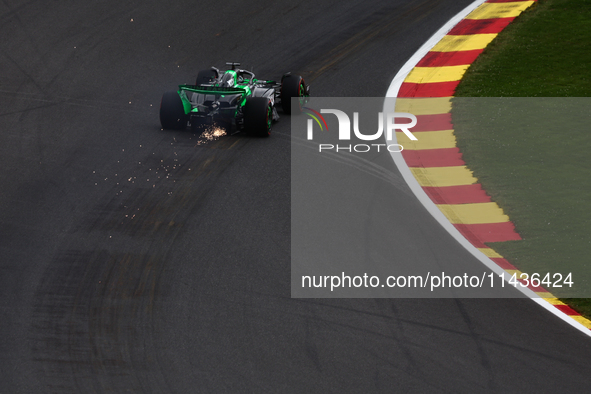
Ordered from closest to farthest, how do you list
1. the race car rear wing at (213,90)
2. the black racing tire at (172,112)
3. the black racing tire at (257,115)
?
the black racing tire at (257,115), the race car rear wing at (213,90), the black racing tire at (172,112)

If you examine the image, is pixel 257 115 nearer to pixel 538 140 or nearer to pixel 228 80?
pixel 228 80

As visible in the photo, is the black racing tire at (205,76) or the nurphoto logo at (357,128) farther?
the black racing tire at (205,76)

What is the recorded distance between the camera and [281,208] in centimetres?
984

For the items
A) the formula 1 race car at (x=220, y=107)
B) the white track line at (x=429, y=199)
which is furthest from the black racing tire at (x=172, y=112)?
the white track line at (x=429, y=199)

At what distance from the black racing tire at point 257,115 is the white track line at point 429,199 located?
7.20 ft

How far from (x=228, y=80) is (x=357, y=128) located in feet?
7.94

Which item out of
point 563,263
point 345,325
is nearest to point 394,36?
point 563,263

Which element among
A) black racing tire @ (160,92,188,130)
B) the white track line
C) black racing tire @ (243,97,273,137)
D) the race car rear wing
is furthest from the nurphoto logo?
black racing tire @ (160,92,188,130)

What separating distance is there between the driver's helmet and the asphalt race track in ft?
3.30

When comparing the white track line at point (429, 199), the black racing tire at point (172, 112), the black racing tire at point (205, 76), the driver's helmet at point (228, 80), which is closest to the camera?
the white track line at point (429, 199)

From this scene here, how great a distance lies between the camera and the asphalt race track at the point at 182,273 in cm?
680

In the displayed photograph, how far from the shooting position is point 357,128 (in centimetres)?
1245

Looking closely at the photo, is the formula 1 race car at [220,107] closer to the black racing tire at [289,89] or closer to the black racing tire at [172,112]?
the black racing tire at [172,112]

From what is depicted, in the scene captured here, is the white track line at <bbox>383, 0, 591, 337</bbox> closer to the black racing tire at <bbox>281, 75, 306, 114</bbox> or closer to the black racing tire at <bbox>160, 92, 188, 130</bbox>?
the black racing tire at <bbox>281, 75, 306, 114</bbox>
